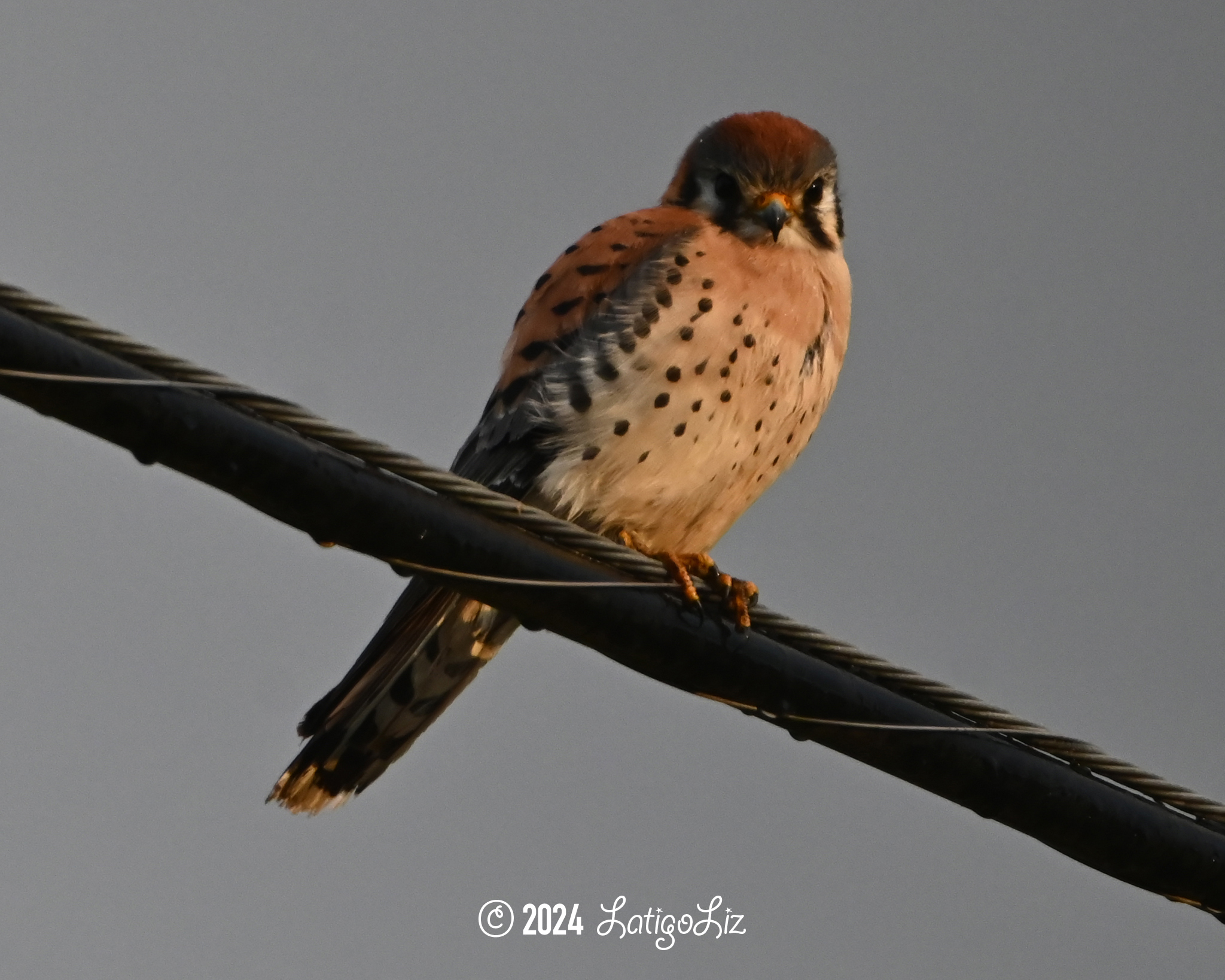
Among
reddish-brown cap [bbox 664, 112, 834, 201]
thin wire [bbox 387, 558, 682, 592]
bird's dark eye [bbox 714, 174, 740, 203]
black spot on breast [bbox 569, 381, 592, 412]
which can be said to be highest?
reddish-brown cap [bbox 664, 112, 834, 201]

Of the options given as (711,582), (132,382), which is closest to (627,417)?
(711,582)

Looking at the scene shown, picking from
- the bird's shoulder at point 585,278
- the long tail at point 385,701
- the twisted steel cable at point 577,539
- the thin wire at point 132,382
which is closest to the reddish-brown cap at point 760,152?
the bird's shoulder at point 585,278

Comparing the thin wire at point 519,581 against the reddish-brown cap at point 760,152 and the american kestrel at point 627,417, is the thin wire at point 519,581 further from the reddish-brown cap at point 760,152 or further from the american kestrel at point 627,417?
the reddish-brown cap at point 760,152

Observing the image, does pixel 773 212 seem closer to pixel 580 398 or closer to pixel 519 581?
pixel 580 398

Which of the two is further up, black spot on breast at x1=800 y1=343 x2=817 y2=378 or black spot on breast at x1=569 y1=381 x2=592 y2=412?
black spot on breast at x1=800 y1=343 x2=817 y2=378

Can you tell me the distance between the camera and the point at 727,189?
5.03 metres

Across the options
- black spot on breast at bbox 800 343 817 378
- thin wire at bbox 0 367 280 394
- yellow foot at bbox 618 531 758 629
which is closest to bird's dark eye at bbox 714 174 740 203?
black spot on breast at bbox 800 343 817 378

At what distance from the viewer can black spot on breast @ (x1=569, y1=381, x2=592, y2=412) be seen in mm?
4383

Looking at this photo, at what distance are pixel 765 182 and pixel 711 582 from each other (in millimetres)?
1726

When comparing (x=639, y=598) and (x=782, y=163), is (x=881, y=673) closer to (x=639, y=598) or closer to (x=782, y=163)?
(x=639, y=598)

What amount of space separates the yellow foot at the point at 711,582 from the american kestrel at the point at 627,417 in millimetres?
97

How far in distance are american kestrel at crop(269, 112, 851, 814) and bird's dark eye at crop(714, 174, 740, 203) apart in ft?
0.59

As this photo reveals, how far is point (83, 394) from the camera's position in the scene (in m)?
2.67

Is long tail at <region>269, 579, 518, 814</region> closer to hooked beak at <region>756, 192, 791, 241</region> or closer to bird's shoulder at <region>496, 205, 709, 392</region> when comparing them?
bird's shoulder at <region>496, 205, 709, 392</region>
